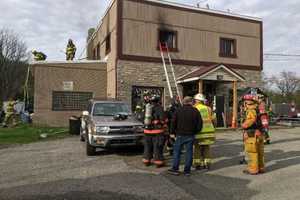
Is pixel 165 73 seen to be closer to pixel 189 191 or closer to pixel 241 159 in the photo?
pixel 241 159

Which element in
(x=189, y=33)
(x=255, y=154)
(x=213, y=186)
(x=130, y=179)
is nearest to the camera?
A: (x=213, y=186)

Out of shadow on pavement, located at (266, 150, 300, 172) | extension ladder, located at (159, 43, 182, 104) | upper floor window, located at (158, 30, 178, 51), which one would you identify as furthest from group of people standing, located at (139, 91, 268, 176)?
upper floor window, located at (158, 30, 178, 51)

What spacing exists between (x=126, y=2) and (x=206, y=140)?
1403cm

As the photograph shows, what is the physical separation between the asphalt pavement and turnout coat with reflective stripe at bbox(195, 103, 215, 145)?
2.39ft

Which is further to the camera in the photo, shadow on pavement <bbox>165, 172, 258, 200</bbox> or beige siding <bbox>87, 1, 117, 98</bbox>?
beige siding <bbox>87, 1, 117, 98</bbox>

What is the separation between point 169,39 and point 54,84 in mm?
7281

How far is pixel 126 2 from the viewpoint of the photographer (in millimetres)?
21297

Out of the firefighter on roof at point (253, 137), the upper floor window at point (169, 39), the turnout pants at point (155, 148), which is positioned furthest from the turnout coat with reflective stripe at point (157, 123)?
the upper floor window at point (169, 39)

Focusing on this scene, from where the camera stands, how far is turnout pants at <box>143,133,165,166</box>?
9430mm

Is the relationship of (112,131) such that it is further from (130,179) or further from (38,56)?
(38,56)

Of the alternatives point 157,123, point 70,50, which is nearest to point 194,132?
point 157,123

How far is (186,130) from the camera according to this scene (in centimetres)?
862

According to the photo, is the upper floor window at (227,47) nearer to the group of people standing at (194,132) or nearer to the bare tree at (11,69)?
the group of people standing at (194,132)

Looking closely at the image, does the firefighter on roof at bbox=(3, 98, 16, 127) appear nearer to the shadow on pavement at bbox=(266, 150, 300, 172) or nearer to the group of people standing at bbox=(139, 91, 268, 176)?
the group of people standing at bbox=(139, 91, 268, 176)
